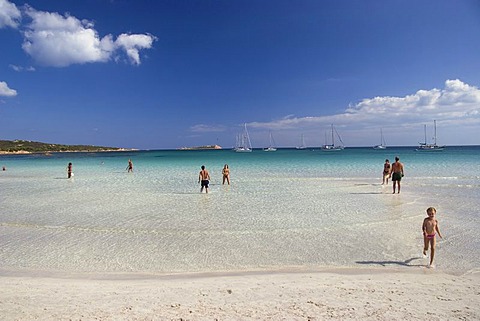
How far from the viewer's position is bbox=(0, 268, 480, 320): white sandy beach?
4758 mm

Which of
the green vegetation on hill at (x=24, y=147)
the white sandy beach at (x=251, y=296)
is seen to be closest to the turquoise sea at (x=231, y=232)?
the white sandy beach at (x=251, y=296)

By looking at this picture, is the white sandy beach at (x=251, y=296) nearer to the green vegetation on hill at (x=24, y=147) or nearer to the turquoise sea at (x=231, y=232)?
the turquoise sea at (x=231, y=232)

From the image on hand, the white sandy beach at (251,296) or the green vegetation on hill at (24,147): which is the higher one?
the green vegetation on hill at (24,147)

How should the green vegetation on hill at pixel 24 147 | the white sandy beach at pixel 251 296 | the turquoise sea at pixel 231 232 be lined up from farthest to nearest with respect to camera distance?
the green vegetation on hill at pixel 24 147 → the turquoise sea at pixel 231 232 → the white sandy beach at pixel 251 296

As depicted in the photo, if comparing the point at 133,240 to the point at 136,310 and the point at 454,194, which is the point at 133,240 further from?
the point at 454,194

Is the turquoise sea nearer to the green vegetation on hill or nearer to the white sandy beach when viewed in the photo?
the white sandy beach

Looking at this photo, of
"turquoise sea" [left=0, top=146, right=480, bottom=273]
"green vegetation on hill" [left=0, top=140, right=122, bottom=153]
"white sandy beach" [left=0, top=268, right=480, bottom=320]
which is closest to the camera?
"white sandy beach" [left=0, top=268, right=480, bottom=320]

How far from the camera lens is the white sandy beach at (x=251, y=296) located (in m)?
4.76

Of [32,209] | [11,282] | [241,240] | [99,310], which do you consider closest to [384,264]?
[241,240]

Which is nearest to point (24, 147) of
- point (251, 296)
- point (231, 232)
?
point (231, 232)

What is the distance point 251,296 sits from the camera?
5.44m

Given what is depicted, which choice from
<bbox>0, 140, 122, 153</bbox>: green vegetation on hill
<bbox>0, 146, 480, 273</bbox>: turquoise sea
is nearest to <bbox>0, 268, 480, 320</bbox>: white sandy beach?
<bbox>0, 146, 480, 273</bbox>: turquoise sea

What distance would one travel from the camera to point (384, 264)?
708 cm

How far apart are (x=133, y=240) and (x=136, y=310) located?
448 cm
